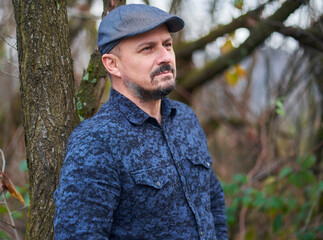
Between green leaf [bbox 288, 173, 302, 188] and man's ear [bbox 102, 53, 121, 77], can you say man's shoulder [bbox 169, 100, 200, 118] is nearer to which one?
man's ear [bbox 102, 53, 121, 77]

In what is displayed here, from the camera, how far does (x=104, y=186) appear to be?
1499mm

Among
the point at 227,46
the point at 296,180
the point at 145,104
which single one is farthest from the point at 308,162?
the point at 145,104

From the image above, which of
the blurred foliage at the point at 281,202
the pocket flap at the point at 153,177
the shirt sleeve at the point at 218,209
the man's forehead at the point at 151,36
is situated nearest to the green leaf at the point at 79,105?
the man's forehead at the point at 151,36

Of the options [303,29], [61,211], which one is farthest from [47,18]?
[303,29]

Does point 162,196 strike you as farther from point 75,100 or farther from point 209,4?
point 209,4

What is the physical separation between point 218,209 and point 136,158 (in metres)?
0.81

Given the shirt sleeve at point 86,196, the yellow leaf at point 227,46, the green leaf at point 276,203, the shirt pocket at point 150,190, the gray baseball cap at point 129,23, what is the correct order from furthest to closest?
the yellow leaf at point 227,46 < the green leaf at point 276,203 < the gray baseball cap at point 129,23 < the shirt pocket at point 150,190 < the shirt sleeve at point 86,196

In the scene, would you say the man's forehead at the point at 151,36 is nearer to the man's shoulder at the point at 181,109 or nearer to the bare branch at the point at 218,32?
the man's shoulder at the point at 181,109

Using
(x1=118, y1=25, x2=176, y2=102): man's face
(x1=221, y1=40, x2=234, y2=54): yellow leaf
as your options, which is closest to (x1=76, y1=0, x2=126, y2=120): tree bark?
(x1=118, y1=25, x2=176, y2=102): man's face

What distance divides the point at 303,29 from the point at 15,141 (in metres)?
3.57

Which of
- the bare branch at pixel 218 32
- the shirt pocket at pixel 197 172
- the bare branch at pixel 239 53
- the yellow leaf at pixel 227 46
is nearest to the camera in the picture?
the shirt pocket at pixel 197 172

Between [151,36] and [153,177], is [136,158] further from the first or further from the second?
[151,36]

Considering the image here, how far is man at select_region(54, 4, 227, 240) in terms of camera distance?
1.49m

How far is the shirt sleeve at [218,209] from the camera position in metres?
2.16
